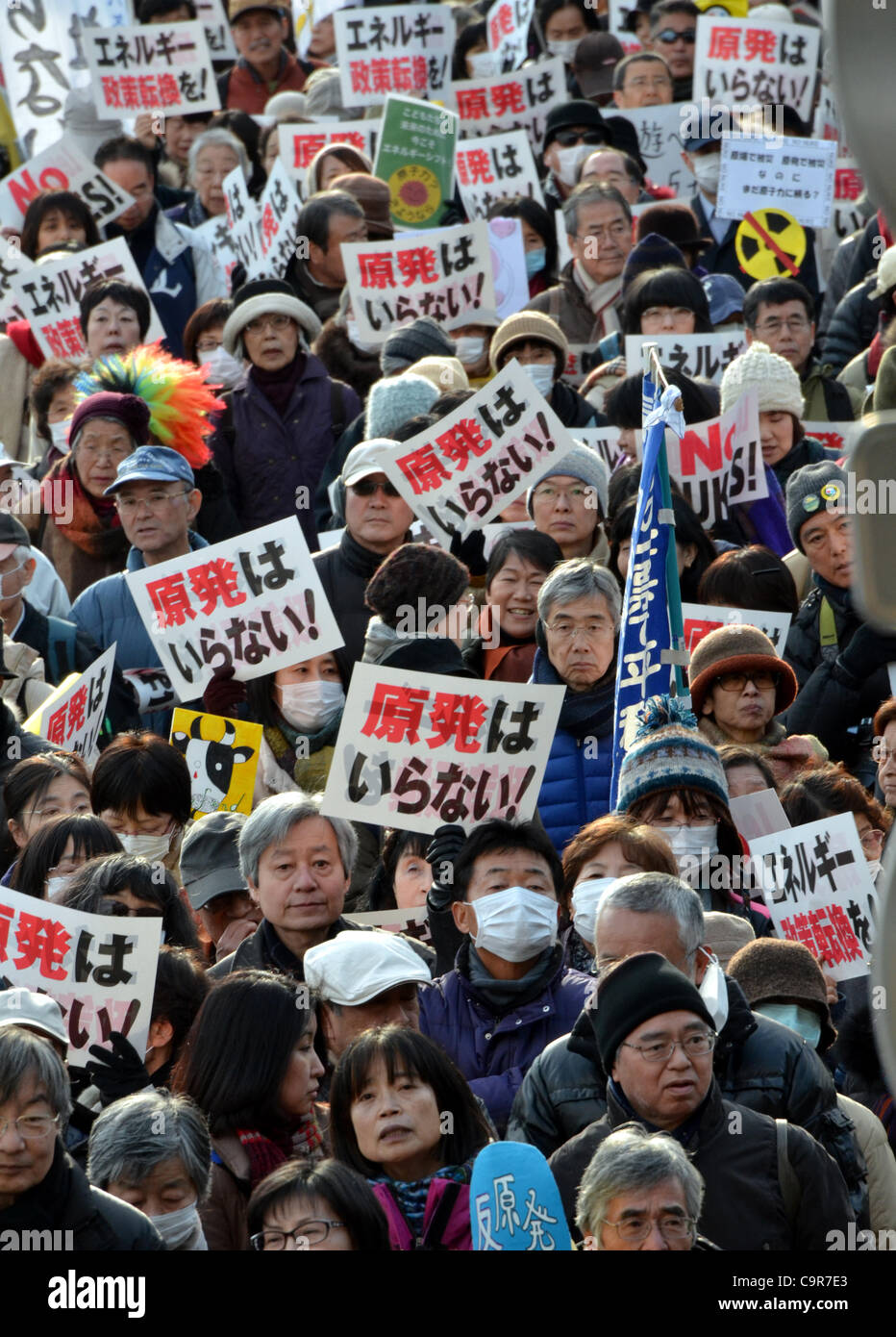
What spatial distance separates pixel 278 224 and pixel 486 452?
361 centimetres

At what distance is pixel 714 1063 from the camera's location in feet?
17.4

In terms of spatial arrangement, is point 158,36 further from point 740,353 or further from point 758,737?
point 758,737

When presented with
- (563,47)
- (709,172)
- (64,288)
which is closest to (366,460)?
(64,288)

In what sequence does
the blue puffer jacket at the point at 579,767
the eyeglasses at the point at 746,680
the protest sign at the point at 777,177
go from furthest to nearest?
the protest sign at the point at 777,177 → the eyeglasses at the point at 746,680 → the blue puffer jacket at the point at 579,767

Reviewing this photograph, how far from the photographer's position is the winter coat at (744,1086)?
529cm

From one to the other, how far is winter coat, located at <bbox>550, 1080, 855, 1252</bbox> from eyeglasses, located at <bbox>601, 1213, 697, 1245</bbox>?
341 millimetres

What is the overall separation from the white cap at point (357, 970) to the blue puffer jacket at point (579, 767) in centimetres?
158

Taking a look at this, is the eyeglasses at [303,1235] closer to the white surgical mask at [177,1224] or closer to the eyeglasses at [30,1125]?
the white surgical mask at [177,1224]

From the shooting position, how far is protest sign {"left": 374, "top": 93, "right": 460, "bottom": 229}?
498 inches

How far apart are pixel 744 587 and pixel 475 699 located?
60.4 inches

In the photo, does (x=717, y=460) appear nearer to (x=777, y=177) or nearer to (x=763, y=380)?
(x=763, y=380)

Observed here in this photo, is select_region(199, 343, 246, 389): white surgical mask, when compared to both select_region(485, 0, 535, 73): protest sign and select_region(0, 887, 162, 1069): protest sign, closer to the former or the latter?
select_region(485, 0, 535, 73): protest sign

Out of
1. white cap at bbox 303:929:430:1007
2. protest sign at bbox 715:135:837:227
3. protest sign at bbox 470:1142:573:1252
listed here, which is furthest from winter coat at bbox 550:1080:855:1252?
protest sign at bbox 715:135:837:227

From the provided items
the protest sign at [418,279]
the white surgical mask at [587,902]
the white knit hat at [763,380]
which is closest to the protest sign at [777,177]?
the protest sign at [418,279]
